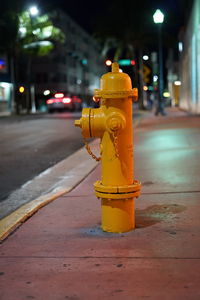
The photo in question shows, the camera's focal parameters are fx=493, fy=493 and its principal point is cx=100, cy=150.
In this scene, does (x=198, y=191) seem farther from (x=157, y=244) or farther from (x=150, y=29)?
(x=150, y=29)

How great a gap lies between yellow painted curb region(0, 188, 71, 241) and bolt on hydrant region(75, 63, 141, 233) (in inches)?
41.6

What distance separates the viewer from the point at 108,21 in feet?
145

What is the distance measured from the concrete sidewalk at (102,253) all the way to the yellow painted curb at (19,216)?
71mm

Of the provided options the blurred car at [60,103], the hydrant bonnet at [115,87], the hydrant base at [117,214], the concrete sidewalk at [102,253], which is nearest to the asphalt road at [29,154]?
the concrete sidewalk at [102,253]

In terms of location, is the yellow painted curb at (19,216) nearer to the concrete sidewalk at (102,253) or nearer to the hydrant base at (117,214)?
the concrete sidewalk at (102,253)

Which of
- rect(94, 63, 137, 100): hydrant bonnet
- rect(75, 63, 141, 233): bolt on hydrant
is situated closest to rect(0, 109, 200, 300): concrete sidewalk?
rect(75, 63, 141, 233): bolt on hydrant

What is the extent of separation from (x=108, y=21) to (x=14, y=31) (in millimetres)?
8373

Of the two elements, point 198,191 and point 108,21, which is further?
point 108,21

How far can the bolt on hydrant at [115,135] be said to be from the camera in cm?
448

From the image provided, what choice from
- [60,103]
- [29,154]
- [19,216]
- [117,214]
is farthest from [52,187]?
[60,103]

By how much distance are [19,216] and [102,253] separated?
1.62 metres

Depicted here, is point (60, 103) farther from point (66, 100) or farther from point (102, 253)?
point (102, 253)

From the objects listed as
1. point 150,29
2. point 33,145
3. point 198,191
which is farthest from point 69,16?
point 198,191

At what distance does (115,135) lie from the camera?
4453 millimetres
